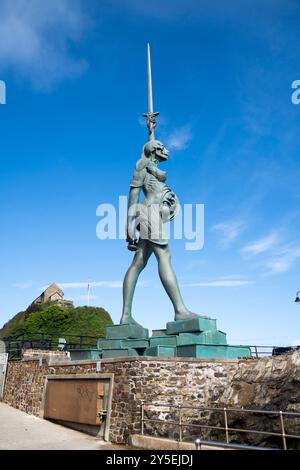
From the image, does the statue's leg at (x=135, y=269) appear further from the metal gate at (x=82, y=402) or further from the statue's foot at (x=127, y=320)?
the metal gate at (x=82, y=402)

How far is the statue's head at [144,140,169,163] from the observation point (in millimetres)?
11984

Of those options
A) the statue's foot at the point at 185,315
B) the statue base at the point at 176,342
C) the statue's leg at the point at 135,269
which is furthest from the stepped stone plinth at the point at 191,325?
the statue's leg at the point at 135,269

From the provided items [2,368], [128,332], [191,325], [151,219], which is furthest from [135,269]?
[2,368]

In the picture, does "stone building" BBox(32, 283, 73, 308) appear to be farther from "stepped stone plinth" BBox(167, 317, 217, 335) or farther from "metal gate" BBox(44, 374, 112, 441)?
"stepped stone plinth" BBox(167, 317, 217, 335)

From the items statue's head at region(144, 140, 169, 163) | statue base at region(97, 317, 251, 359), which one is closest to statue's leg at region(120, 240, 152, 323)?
statue base at region(97, 317, 251, 359)

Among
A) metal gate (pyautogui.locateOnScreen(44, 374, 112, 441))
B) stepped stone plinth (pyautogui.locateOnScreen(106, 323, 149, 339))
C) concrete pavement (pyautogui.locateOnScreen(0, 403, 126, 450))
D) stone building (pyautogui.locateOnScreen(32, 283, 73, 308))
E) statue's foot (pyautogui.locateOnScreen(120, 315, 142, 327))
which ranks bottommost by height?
concrete pavement (pyautogui.locateOnScreen(0, 403, 126, 450))

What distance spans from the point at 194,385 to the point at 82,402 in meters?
2.81

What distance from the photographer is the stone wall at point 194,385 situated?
8711 millimetres

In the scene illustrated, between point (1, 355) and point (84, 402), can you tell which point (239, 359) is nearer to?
point (84, 402)

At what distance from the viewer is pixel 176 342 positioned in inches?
396

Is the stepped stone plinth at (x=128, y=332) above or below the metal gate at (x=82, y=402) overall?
above

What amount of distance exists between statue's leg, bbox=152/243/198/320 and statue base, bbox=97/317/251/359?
0.25 meters

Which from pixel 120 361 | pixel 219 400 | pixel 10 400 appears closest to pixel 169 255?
pixel 120 361

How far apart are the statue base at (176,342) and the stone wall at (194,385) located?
283 millimetres
